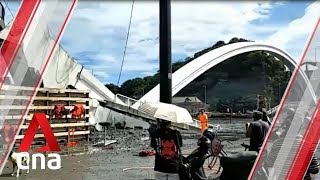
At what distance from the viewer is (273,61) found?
56.2 metres

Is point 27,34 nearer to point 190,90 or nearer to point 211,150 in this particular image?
point 211,150

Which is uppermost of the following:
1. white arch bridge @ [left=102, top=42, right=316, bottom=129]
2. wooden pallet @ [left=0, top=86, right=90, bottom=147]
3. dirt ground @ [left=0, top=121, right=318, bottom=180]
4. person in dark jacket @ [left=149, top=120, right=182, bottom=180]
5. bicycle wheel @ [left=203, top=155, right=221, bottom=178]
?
white arch bridge @ [left=102, top=42, right=316, bottom=129]

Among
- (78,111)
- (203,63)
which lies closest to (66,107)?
(78,111)

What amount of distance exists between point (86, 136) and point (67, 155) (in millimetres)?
4677

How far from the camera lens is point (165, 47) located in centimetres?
715

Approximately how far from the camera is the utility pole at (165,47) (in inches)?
279

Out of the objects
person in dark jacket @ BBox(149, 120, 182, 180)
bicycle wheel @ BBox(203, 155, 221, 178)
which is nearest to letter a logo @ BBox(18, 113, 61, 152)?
bicycle wheel @ BBox(203, 155, 221, 178)

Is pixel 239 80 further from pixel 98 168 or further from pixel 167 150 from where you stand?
pixel 167 150

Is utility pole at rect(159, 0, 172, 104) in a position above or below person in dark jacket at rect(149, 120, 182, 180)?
above

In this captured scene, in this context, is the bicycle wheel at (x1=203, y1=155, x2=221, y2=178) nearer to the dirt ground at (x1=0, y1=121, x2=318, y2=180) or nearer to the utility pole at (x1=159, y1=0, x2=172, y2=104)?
the utility pole at (x1=159, y1=0, x2=172, y2=104)

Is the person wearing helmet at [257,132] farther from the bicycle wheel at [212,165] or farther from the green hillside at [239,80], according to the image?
the green hillside at [239,80]

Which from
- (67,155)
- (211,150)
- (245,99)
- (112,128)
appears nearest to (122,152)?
(67,155)

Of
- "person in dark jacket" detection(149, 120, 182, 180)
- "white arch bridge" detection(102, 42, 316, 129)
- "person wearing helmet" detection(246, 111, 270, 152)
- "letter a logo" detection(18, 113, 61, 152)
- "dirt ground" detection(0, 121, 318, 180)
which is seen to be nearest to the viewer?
"person in dark jacket" detection(149, 120, 182, 180)

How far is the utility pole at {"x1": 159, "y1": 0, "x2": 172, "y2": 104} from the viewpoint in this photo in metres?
7.07
